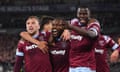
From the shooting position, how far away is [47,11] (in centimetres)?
2050

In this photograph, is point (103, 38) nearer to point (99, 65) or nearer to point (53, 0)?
point (99, 65)

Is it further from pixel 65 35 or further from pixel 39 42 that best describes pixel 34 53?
pixel 65 35

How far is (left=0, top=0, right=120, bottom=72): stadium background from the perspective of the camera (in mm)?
20359

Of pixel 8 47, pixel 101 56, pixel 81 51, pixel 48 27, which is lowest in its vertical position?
pixel 8 47

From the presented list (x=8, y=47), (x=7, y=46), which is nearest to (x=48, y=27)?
(x=8, y=47)

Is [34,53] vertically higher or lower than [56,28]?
lower

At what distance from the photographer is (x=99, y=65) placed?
7.26 metres

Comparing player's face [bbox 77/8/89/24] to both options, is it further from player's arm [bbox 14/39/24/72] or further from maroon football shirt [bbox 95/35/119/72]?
maroon football shirt [bbox 95/35/119/72]

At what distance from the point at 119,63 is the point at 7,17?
717 cm

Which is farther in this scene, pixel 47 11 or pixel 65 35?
pixel 47 11

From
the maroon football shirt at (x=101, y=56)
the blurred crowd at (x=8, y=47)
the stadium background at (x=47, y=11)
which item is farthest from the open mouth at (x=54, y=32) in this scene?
the stadium background at (x=47, y=11)

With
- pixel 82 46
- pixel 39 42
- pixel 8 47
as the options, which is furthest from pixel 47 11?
pixel 82 46

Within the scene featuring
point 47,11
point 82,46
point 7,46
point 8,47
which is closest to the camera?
point 82,46

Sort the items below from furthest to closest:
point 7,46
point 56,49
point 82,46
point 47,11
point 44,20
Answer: point 7,46
point 47,11
point 44,20
point 56,49
point 82,46
